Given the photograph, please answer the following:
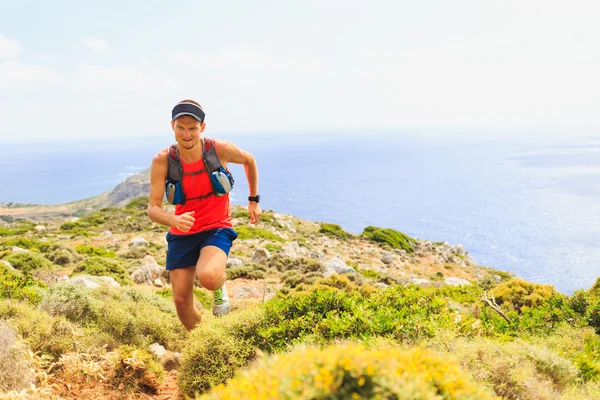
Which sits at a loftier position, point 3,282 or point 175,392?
point 3,282

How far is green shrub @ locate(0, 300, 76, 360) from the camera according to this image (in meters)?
3.99

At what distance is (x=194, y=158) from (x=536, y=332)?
5021mm

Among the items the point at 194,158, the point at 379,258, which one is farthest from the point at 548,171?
the point at 194,158

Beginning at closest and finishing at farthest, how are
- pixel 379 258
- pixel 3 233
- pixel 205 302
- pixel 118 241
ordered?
pixel 205 302 < pixel 118 241 < pixel 379 258 < pixel 3 233

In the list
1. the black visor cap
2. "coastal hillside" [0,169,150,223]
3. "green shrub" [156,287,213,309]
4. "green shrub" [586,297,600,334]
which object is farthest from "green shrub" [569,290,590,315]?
"coastal hillside" [0,169,150,223]

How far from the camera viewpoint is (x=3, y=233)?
90.5ft

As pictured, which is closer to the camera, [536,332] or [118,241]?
[536,332]

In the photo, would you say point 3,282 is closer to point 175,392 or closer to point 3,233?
point 175,392

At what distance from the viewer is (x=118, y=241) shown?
21.0m

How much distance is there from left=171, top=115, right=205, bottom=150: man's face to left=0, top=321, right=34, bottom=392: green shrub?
247 centimetres

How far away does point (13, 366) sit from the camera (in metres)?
3.24

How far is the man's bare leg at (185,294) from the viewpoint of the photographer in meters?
4.59

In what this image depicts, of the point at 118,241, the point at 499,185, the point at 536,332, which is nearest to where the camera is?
the point at 536,332

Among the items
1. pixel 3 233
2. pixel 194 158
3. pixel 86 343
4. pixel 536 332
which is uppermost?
pixel 194 158
